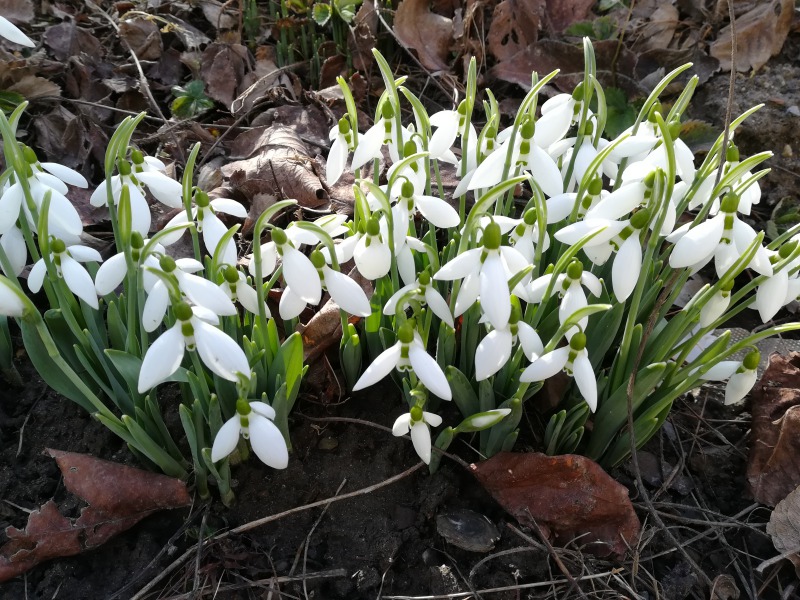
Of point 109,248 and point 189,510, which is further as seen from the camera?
point 109,248

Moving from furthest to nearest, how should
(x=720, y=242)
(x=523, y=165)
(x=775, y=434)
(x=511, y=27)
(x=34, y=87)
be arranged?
(x=511, y=27) < (x=34, y=87) < (x=775, y=434) < (x=523, y=165) < (x=720, y=242)

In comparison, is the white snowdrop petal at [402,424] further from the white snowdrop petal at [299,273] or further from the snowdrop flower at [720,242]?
the snowdrop flower at [720,242]

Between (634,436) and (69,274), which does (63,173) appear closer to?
(69,274)

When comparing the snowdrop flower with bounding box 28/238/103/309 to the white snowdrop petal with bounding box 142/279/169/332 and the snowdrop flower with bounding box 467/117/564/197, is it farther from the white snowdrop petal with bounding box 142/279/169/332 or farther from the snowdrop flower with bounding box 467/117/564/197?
the snowdrop flower with bounding box 467/117/564/197

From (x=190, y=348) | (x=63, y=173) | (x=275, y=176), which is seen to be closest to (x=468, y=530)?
(x=190, y=348)

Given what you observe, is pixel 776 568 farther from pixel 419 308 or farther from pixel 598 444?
pixel 419 308

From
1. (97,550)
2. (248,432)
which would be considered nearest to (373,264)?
(248,432)
